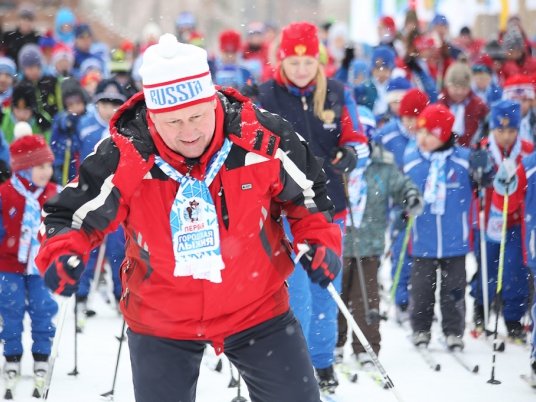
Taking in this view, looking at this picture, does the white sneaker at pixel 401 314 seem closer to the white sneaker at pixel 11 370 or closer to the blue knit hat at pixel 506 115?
the blue knit hat at pixel 506 115

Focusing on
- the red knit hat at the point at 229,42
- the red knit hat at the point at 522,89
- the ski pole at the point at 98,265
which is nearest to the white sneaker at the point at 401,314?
the red knit hat at the point at 522,89

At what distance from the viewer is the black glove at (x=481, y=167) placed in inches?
277

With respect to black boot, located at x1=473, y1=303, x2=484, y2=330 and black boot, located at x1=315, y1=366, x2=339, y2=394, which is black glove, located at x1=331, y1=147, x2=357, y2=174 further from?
black boot, located at x1=473, y1=303, x2=484, y2=330

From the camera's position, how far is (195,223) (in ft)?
12.0

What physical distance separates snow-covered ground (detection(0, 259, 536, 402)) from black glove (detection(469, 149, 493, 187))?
137 cm

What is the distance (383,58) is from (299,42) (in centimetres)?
641

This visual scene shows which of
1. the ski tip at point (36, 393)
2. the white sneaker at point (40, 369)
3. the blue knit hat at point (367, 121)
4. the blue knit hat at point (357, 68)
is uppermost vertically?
the blue knit hat at point (357, 68)

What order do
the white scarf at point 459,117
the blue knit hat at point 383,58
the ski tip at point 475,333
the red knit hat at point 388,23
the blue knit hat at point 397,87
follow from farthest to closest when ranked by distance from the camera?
the red knit hat at point 388,23, the blue knit hat at point 383,58, the blue knit hat at point 397,87, the white scarf at point 459,117, the ski tip at point 475,333

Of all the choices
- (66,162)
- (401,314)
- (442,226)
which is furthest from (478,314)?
(66,162)

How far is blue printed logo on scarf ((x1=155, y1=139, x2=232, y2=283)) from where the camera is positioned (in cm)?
365

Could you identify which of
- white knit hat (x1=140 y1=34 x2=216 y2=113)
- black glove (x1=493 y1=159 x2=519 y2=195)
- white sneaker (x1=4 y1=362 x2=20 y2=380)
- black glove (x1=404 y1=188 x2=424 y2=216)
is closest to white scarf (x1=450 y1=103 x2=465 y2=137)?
black glove (x1=493 y1=159 x2=519 y2=195)

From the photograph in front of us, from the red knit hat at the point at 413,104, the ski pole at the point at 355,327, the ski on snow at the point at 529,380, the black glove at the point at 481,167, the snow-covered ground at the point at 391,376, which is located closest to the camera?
the ski pole at the point at 355,327

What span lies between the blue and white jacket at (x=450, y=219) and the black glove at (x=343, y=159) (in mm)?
1568

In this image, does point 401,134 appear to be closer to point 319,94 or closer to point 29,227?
point 319,94
